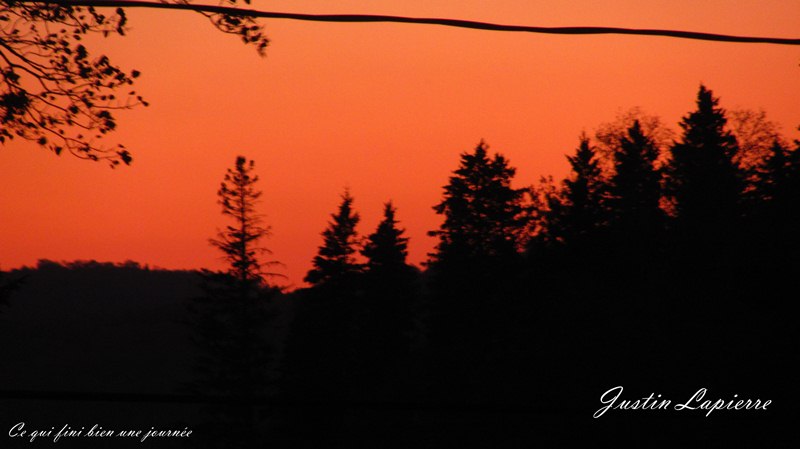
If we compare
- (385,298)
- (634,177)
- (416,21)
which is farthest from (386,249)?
(416,21)

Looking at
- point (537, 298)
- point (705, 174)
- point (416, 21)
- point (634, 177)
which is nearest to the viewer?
point (416, 21)

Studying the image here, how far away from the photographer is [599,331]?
141 feet

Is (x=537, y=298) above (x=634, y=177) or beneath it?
beneath

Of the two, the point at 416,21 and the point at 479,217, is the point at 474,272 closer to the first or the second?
the point at 479,217

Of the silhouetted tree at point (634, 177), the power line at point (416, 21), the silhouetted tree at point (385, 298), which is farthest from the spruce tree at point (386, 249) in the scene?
the power line at point (416, 21)

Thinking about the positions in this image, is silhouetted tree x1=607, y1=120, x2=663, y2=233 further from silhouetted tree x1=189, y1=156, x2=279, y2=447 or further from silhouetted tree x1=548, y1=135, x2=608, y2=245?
silhouetted tree x1=189, y1=156, x2=279, y2=447

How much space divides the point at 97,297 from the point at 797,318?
124 m

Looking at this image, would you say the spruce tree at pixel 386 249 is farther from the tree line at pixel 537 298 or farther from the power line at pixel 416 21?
the power line at pixel 416 21

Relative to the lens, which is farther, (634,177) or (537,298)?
(634,177)

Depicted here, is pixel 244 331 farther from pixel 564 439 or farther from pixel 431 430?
pixel 564 439

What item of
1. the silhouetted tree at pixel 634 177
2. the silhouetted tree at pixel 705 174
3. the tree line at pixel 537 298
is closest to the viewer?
the tree line at pixel 537 298

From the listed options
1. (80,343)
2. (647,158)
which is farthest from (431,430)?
(80,343)

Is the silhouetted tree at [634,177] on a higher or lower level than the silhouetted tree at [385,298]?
higher

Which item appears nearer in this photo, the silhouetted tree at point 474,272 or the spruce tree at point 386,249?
the silhouetted tree at point 474,272
